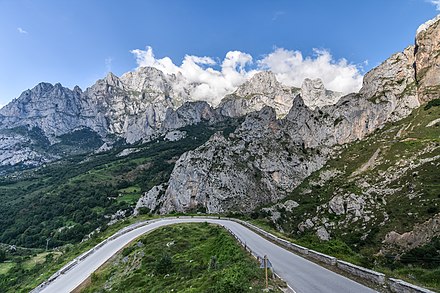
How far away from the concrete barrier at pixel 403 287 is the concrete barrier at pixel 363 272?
58 cm

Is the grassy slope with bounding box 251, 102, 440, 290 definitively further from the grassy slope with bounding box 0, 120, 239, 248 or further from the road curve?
the grassy slope with bounding box 0, 120, 239, 248

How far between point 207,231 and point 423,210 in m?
46.0

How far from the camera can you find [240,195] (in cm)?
10500

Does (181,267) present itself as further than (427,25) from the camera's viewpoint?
No

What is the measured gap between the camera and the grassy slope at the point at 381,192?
5741 cm

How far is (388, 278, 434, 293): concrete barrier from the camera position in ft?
44.8

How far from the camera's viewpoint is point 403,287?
48.4ft

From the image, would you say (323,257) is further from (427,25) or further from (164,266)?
(427,25)

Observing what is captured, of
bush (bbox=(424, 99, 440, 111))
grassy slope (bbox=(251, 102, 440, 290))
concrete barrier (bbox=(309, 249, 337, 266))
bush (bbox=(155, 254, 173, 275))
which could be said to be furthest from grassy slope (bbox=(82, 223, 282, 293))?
bush (bbox=(424, 99, 440, 111))

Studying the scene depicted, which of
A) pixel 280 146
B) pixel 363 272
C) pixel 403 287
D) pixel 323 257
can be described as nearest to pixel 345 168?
pixel 280 146

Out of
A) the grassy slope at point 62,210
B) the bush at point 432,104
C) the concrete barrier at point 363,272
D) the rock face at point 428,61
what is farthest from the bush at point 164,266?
the rock face at point 428,61

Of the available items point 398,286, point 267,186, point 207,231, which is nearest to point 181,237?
point 207,231

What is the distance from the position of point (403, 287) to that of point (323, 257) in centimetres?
995

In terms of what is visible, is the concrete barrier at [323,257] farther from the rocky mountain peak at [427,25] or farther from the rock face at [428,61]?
the rocky mountain peak at [427,25]
